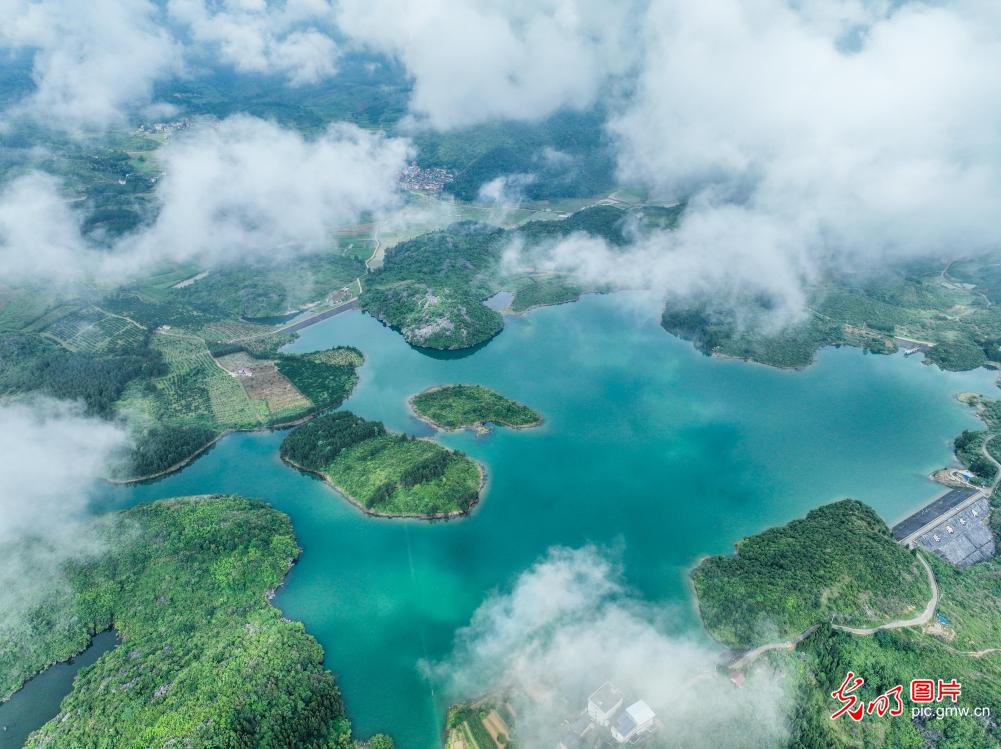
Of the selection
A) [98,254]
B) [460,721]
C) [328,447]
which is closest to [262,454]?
[328,447]

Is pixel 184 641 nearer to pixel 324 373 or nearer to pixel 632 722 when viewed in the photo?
pixel 632 722

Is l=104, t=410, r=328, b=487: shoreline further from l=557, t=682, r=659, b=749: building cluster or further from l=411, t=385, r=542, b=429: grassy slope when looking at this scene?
l=557, t=682, r=659, b=749: building cluster

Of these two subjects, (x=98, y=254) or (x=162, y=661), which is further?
(x=98, y=254)

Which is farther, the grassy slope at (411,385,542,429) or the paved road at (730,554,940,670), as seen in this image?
the grassy slope at (411,385,542,429)

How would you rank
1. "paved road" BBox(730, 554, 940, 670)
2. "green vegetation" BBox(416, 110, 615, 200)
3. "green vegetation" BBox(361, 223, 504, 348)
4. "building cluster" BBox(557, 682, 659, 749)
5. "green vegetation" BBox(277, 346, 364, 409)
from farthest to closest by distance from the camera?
1. "green vegetation" BBox(416, 110, 615, 200)
2. "green vegetation" BBox(361, 223, 504, 348)
3. "green vegetation" BBox(277, 346, 364, 409)
4. "paved road" BBox(730, 554, 940, 670)
5. "building cluster" BBox(557, 682, 659, 749)

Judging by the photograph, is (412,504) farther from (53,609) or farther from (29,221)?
(29,221)

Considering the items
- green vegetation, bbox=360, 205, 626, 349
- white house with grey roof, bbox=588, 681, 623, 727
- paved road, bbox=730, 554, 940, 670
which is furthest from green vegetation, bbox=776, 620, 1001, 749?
green vegetation, bbox=360, 205, 626, 349

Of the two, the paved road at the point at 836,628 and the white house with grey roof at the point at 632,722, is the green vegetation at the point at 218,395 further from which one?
the paved road at the point at 836,628
